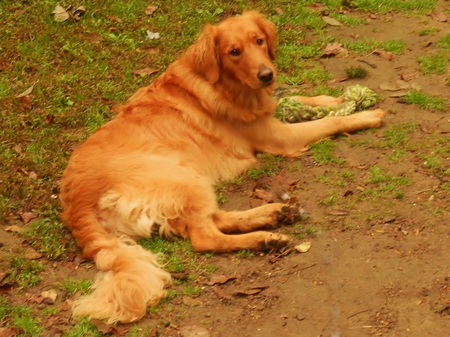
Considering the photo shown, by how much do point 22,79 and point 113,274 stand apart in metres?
3.86

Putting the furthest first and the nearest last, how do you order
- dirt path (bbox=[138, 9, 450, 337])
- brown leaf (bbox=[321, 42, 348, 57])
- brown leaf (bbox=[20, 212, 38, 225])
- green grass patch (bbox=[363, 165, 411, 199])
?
brown leaf (bbox=[321, 42, 348, 57]), brown leaf (bbox=[20, 212, 38, 225]), green grass patch (bbox=[363, 165, 411, 199]), dirt path (bbox=[138, 9, 450, 337])

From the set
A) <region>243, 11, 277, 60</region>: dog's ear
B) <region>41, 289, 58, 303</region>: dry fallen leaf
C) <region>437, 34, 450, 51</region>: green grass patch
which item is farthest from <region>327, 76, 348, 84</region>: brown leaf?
<region>41, 289, 58, 303</region>: dry fallen leaf

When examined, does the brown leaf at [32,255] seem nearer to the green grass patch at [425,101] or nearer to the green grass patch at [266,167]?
the green grass patch at [266,167]

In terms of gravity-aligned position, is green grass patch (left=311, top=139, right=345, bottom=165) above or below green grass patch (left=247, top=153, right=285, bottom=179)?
above

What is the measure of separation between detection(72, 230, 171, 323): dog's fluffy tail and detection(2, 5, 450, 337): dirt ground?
0.13 m

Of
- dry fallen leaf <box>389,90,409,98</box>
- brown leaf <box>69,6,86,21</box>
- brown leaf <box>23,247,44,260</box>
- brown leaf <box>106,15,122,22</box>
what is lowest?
brown leaf <box>23,247,44,260</box>

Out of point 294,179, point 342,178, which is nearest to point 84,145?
point 294,179

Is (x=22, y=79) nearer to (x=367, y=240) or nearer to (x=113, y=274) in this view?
(x=113, y=274)

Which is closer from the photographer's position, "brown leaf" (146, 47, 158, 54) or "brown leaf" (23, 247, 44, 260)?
"brown leaf" (23, 247, 44, 260)

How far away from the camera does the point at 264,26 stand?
560cm

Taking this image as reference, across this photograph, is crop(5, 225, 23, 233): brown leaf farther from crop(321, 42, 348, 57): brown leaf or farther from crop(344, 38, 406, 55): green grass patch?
crop(344, 38, 406, 55): green grass patch

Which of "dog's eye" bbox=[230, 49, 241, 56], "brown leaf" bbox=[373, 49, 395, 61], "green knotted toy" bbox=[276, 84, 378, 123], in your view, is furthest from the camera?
"brown leaf" bbox=[373, 49, 395, 61]

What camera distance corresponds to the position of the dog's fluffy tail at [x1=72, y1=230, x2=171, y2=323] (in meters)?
3.78

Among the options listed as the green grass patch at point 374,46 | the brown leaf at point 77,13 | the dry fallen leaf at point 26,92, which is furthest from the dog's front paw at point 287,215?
the brown leaf at point 77,13
